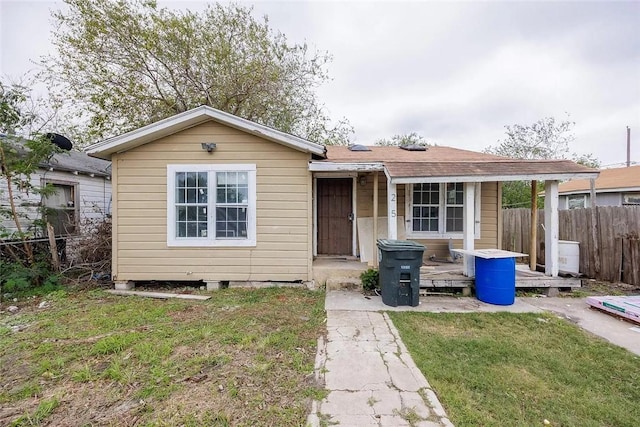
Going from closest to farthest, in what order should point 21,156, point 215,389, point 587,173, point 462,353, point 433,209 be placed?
point 215,389 < point 462,353 < point 587,173 < point 21,156 < point 433,209

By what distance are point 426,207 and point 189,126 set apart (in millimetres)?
5829

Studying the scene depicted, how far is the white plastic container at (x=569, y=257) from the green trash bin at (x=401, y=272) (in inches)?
151

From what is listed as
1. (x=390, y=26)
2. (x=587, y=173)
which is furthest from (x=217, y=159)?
(x=390, y=26)

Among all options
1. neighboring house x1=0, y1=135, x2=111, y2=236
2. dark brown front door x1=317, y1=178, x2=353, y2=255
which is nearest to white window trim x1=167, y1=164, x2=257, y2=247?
dark brown front door x1=317, y1=178, x2=353, y2=255

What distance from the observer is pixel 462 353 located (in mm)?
3334

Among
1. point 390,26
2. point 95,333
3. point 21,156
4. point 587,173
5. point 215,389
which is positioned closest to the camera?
point 215,389

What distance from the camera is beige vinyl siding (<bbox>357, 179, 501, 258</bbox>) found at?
23.5ft

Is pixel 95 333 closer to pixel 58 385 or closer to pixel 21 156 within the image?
pixel 58 385

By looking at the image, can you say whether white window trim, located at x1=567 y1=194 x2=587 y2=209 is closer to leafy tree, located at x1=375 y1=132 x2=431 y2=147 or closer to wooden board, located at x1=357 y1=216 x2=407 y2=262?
leafy tree, located at x1=375 y1=132 x2=431 y2=147

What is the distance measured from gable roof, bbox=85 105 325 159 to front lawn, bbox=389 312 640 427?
3791mm

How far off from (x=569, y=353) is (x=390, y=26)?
1033 cm

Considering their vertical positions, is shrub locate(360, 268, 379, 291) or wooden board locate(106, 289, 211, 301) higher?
shrub locate(360, 268, 379, 291)

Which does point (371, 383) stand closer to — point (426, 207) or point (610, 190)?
point (426, 207)

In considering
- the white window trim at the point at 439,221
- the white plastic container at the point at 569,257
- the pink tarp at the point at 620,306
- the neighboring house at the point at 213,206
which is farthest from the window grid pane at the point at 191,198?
the white plastic container at the point at 569,257
